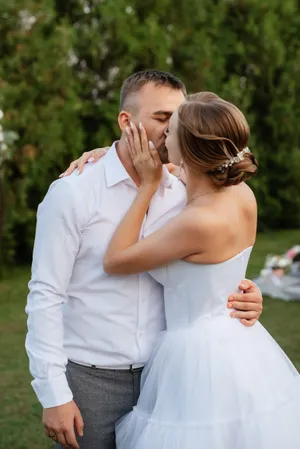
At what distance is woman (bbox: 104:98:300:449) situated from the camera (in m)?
2.25

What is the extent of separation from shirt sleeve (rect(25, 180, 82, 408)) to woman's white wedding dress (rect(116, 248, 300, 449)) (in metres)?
0.29

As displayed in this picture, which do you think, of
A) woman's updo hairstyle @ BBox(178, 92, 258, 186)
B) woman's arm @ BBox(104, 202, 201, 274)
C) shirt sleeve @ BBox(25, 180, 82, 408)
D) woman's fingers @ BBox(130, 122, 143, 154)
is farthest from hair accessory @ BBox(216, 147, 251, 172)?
shirt sleeve @ BBox(25, 180, 82, 408)

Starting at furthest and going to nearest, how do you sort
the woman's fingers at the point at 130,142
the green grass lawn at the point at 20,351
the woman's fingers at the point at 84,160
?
1. the green grass lawn at the point at 20,351
2. the woman's fingers at the point at 84,160
3. the woman's fingers at the point at 130,142

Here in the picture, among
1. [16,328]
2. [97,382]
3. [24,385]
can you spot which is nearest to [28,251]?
[16,328]

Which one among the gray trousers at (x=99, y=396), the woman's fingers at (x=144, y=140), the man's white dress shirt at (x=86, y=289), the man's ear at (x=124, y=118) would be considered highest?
the man's ear at (x=124, y=118)

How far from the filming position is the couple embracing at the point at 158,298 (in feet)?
7.45

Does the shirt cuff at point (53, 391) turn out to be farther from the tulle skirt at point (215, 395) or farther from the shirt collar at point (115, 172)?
the shirt collar at point (115, 172)

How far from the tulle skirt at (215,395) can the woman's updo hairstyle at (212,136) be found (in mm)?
503

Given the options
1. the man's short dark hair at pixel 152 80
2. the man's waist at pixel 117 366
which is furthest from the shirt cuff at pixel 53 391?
the man's short dark hair at pixel 152 80

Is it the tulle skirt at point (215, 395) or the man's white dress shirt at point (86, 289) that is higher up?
the man's white dress shirt at point (86, 289)

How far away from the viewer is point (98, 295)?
2.46 meters

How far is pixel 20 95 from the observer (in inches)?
398

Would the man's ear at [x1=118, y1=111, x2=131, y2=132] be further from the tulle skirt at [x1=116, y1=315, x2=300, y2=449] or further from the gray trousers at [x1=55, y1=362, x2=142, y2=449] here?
the gray trousers at [x1=55, y1=362, x2=142, y2=449]

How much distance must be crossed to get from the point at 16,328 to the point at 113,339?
4.99 meters
